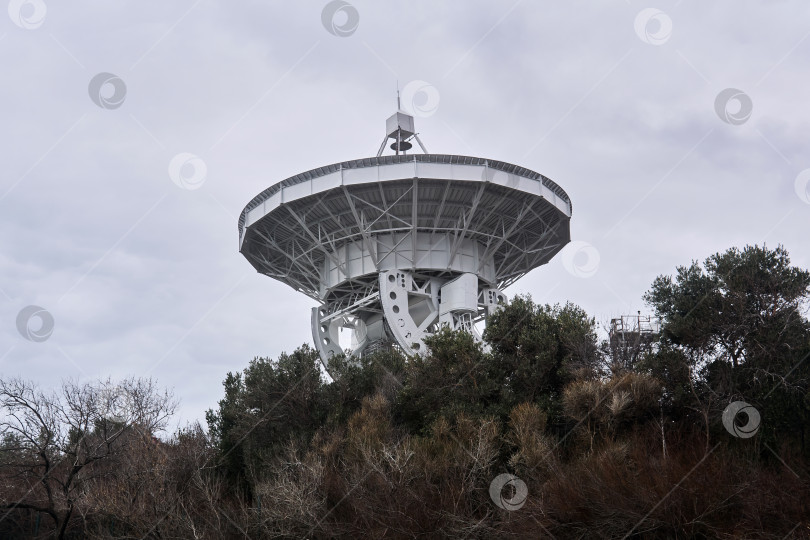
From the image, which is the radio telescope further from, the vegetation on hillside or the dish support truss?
the vegetation on hillside

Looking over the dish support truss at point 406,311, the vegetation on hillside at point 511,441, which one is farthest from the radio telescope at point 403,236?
the vegetation on hillside at point 511,441

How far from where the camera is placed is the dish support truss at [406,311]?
39.6 meters

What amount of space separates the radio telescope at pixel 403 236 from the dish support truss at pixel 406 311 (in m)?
0.06

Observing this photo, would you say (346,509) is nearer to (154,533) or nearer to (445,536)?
(445,536)

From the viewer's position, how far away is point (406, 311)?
130 ft

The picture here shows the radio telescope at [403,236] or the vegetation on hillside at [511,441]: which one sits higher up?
the radio telescope at [403,236]

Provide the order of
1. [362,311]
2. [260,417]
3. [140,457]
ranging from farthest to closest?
[362,311], [260,417], [140,457]

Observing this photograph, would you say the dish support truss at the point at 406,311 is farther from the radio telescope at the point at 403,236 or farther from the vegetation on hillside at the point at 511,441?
the vegetation on hillside at the point at 511,441

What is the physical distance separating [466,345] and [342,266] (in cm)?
1040

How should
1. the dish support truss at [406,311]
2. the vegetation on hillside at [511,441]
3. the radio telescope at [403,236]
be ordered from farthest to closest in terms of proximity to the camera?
the dish support truss at [406,311] → the radio telescope at [403,236] → the vegetation on hillside at [511,441]

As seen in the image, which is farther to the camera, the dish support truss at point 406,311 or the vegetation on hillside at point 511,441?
the dish support truss at point 406,311

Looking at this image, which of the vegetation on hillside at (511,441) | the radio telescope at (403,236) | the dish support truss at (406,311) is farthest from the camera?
the dish support truss at (406,311)

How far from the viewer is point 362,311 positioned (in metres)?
44.8

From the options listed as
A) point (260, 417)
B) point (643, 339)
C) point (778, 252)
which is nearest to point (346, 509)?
point (260, 417)
